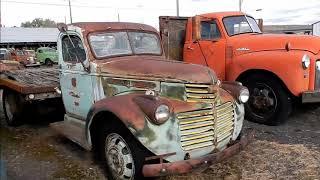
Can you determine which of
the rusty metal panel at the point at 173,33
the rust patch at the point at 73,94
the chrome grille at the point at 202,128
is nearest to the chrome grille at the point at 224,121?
the chrome grille at the point at 202,128

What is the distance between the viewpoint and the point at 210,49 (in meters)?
8.38

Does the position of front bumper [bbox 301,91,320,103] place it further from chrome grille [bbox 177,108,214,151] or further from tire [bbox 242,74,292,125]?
chrome grille [bbox 177,108,214,151]

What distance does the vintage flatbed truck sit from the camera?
439 centimetres

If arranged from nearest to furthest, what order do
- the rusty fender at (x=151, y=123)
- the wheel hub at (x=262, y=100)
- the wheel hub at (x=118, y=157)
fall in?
the rusty fender at (x=151, y=123) → the wheel hub at (x=118, y=157) → the wheel hub at (x=262, y=100)

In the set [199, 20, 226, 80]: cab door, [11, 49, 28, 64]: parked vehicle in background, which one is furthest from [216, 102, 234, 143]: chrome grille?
[11, 49, 28, 64]: parked vehicle in background

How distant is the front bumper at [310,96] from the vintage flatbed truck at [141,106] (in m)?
2.03

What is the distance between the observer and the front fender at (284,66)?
7086mm

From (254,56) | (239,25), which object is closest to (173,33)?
(239,25)

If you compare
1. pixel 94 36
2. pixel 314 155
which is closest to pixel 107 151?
pixel 94 36

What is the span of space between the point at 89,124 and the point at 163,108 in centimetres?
117

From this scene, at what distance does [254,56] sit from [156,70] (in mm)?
3256

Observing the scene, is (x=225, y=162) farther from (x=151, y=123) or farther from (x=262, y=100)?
(x=262, y=100)

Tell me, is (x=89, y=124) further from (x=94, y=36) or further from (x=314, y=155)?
(x=314, y=155)

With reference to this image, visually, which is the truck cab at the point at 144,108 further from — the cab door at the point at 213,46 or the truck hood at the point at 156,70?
the cab door at the point at 213,46
